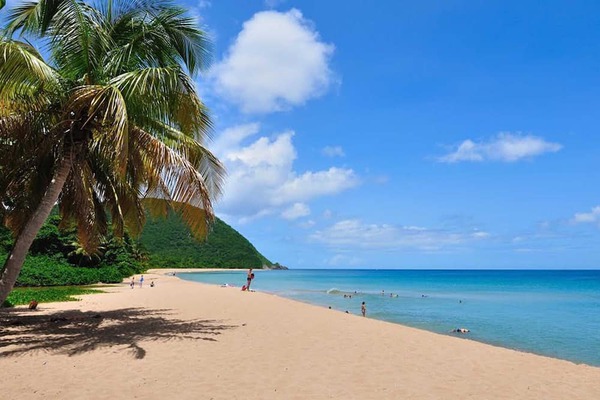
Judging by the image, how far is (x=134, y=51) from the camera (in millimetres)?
10789

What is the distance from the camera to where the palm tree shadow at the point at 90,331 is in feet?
29.7

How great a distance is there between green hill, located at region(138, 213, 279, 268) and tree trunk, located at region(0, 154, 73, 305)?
320ft

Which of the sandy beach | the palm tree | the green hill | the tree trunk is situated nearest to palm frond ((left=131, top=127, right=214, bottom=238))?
the palm tree

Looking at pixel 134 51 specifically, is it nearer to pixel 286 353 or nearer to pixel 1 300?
pixel 1 300

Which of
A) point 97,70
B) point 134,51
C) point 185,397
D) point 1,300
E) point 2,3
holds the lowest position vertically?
point 185,397

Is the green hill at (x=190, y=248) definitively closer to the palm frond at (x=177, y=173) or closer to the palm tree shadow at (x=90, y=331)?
the palm tree shadow at (x=90, y=331)

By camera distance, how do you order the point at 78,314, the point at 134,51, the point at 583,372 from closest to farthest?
the point at 583,372, the point at 134,51, the point at 78,314

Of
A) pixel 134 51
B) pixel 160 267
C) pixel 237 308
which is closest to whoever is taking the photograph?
pixel 134 51

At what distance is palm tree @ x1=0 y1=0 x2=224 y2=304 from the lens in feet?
29.6

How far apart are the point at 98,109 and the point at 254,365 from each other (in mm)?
5859

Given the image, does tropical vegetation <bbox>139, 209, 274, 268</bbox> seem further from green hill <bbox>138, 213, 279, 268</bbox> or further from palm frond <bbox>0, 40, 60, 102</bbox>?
palm frond <bbox>0, 40, 60, 102</bbox>

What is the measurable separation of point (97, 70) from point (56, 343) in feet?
19.4

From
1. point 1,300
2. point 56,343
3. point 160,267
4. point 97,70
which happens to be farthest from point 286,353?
point 160,267

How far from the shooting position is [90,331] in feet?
36.4
